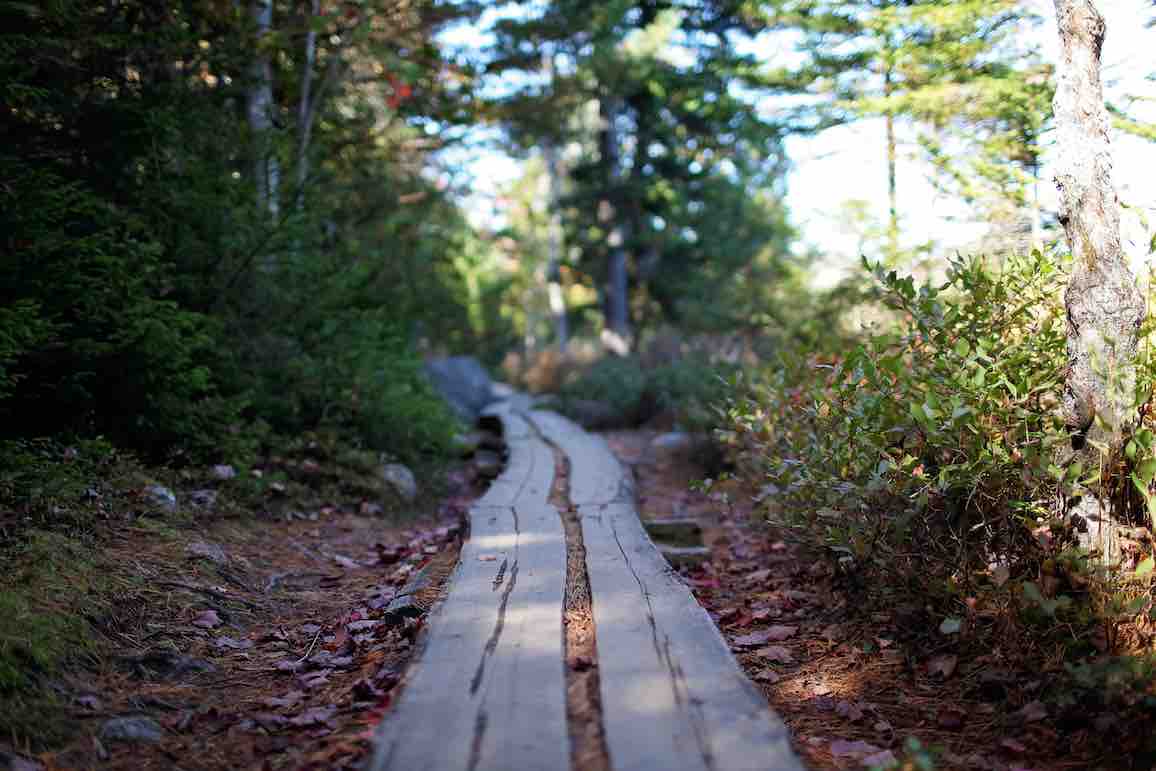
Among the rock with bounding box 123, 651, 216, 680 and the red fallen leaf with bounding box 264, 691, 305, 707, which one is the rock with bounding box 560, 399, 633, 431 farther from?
the red fallen leaf with bounding box 264, 691, 305, 707

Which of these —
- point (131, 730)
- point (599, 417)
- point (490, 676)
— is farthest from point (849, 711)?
point (599, 417)

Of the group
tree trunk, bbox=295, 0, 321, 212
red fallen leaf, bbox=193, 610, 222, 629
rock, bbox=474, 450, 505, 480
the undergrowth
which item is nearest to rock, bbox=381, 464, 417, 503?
rock, bbox=474, 450, 505, 480

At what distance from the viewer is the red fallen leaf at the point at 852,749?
8.77ft

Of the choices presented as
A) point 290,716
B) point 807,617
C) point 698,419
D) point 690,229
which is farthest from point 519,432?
point 690,229

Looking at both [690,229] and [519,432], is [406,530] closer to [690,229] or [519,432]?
[519,432]

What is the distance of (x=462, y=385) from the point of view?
16.1 m

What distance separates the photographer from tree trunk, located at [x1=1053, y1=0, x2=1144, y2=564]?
2.92m

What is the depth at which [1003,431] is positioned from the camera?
332 cm

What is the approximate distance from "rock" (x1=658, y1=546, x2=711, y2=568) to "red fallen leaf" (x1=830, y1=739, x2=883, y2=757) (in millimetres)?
2493

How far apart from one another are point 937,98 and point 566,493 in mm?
4334

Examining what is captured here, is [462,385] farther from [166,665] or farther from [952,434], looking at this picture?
[952,434]

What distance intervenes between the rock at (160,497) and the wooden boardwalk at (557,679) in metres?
1.93

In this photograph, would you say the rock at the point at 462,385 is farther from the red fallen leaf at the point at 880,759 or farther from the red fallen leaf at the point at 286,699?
the red fallen leaf at the point at 880,759

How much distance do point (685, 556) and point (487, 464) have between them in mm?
4519
